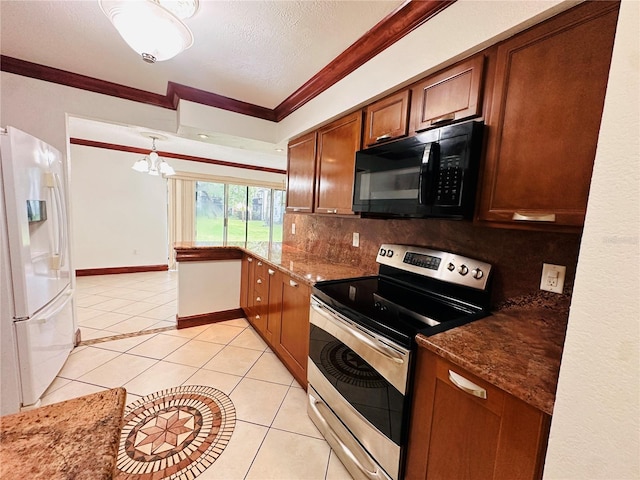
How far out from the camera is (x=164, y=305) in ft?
12.2

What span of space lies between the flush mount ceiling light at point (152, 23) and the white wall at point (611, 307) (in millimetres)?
1474

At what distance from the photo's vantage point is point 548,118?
1.00m

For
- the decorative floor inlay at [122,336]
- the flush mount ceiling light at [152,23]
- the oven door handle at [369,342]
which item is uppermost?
the flush mount ceiling light at [152,23]

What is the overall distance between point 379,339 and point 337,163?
1.45 meters

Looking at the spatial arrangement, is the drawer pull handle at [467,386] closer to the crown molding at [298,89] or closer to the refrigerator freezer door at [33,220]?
the crown molding at [298,89]

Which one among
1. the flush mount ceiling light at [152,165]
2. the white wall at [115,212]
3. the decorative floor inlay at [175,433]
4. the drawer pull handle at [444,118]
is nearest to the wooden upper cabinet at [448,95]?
the drawer pull handle at [444,118]

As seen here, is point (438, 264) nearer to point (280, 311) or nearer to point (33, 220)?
point (280, 311)

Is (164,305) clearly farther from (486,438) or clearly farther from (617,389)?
(617,389)

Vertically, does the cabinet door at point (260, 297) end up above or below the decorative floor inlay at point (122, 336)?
above

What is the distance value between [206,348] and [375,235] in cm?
196

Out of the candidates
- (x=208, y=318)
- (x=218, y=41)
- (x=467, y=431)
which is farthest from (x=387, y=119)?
(x=208, y=318)

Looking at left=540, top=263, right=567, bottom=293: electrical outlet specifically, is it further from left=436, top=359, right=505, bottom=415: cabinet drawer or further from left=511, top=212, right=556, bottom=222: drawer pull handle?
left=436, top=359, right=505, bottom=415: cabinet drawer

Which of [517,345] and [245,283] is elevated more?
[517,345]

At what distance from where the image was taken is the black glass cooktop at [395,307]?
1.11 meters
